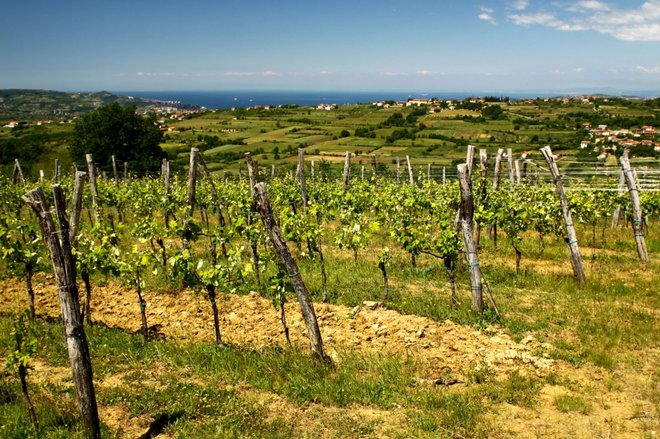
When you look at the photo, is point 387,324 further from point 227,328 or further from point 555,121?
point 555,121

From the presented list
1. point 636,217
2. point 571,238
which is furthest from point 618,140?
point 571,238

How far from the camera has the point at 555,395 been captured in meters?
6.09

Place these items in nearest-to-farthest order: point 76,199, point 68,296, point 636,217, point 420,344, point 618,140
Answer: point 68,296, point 76,199, point 420,344, point 636,217, point 618,140

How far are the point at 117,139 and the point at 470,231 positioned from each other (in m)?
40.4

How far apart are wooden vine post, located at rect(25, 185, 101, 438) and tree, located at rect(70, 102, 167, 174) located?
38266 millimetres

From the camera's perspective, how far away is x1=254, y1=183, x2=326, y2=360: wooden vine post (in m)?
6.88

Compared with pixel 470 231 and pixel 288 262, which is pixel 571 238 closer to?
pixel 470 231

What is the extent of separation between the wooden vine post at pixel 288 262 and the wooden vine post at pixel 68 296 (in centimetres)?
272

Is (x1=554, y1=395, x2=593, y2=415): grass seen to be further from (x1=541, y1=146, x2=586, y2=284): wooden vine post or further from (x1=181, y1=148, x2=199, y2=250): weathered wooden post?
(x1=181, y1=148, x2=199, y2=250): weathered wooden post

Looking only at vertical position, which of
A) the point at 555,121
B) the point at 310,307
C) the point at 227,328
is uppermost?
the point at 555,121

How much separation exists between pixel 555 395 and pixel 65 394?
6.98 meters

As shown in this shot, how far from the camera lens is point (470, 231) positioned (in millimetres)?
8898

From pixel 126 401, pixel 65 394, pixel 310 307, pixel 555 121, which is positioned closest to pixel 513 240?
→ pixel 310 307

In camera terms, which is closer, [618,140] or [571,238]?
[571,238]
